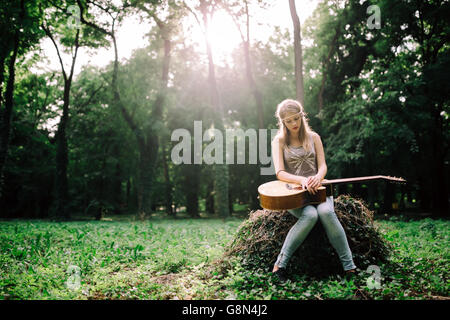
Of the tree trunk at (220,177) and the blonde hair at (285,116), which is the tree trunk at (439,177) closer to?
the tree trunk at (220,177)

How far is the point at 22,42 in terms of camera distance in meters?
13.7

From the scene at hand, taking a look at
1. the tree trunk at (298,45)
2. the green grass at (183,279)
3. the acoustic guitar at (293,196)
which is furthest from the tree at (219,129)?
the acoustic guitar at (293,196)

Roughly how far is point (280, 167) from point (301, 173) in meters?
0.29

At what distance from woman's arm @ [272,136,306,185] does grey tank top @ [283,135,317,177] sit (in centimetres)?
10

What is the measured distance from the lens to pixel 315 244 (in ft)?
12.2

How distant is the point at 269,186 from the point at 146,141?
49.8ft

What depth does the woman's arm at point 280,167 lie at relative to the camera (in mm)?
3494

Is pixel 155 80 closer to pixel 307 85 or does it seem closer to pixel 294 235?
pixel 307 85

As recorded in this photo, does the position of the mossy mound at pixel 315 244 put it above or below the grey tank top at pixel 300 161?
below

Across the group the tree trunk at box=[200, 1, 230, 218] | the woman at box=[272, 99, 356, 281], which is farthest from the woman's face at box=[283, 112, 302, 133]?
the tree trunk at box=[200, 1, 230, 218]

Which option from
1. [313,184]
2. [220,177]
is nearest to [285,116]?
[313,184]

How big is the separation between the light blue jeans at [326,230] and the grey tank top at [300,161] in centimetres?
53

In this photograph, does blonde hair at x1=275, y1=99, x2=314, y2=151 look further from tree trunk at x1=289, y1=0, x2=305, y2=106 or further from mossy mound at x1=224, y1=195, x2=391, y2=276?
tree trunk at x1=289, y1=0, x2=305, y2=106

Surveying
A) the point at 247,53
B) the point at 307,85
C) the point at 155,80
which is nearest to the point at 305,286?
the point at 155,80
